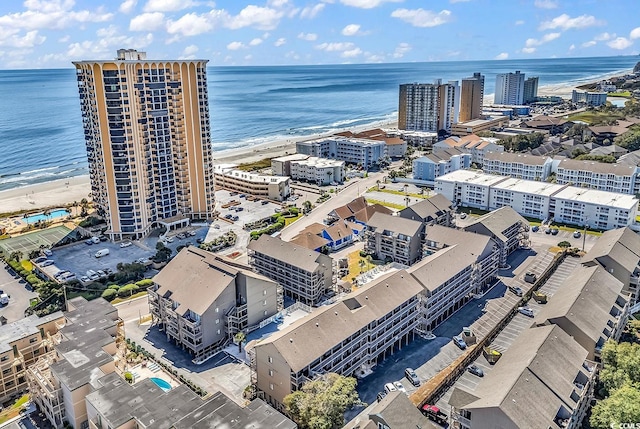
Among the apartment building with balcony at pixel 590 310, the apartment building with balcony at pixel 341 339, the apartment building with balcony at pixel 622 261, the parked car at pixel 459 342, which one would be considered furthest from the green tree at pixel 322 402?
the apartment building with balcony at pixel 622 261

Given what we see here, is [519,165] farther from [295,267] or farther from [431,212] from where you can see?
[295,267]

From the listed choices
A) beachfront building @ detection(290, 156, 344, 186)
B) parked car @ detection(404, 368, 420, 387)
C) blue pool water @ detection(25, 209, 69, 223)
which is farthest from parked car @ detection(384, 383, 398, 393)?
blue pool water @ detection(25, 209, 69, 223)

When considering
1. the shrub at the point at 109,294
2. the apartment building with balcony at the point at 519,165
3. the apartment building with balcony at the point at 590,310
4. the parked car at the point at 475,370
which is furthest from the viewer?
the apartment building with balcony at the point at 519,165

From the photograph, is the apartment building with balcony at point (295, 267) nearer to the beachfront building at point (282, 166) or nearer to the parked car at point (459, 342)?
the parked car at point (459, 342)

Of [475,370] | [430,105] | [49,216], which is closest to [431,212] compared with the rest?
[475,370]

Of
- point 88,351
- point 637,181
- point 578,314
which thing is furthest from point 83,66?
point 637,181
